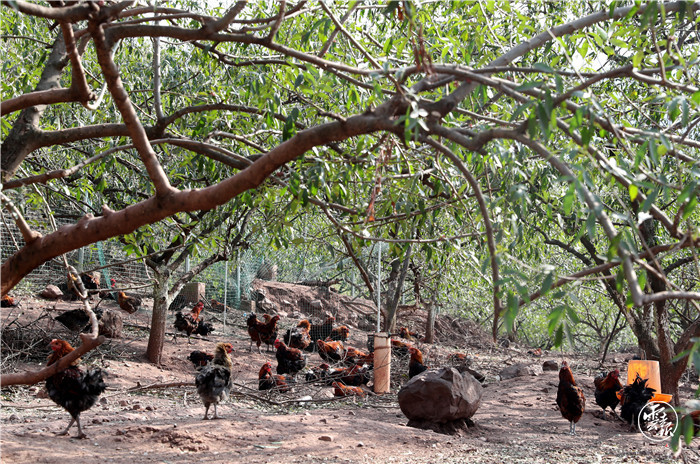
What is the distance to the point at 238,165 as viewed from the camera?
12.2ft

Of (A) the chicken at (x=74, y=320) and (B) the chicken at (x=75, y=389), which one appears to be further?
(A) the chicken at (x=74, y=320)

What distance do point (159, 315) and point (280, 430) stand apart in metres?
4.40

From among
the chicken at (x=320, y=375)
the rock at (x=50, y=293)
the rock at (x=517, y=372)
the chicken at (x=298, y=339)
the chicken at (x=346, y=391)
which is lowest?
the chicken at (x=346, y=391)

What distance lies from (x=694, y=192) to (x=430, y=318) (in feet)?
45.1

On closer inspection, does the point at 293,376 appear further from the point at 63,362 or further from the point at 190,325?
the point at 63,362

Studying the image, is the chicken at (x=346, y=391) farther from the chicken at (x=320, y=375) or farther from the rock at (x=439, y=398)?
the rock at (x=439, y=398)

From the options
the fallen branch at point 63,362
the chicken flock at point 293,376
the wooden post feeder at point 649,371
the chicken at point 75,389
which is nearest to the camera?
the fallen branch at point 63,362

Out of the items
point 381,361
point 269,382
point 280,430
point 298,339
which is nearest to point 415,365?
point 381,361

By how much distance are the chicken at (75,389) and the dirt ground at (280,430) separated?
9.1 inches

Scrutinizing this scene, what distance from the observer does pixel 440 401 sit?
20.9 feet

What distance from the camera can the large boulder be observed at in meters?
6.35

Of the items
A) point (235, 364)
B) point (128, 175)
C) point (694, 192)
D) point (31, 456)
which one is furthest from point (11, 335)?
point (694, 192)

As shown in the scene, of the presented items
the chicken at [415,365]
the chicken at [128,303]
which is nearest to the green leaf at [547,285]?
the chicken at [415,365]

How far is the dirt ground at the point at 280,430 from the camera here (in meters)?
4.64
